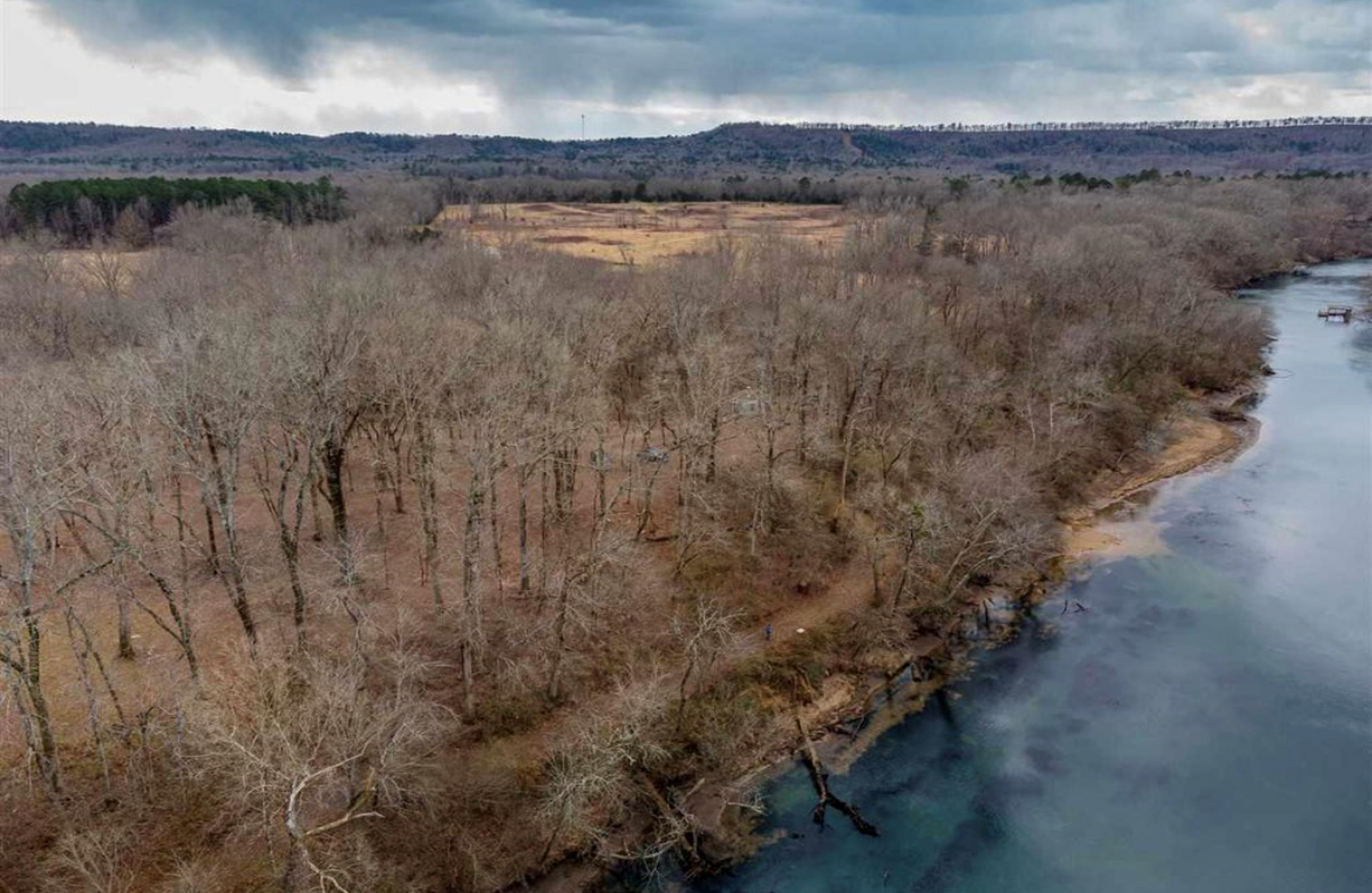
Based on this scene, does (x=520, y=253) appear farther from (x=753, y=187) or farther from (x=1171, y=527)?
(x=753, y=187)

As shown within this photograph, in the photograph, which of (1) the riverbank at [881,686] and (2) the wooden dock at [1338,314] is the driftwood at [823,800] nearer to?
(1) the riverbank at [881,686]

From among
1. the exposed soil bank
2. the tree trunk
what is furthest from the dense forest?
the exposed soil bank

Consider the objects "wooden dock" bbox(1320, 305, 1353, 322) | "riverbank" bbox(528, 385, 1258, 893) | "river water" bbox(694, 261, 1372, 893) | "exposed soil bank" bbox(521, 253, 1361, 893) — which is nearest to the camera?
"river water" bbox(694, 261, 1372, 893)

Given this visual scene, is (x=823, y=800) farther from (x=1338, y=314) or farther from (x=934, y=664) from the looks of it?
(x=1338, y=314)

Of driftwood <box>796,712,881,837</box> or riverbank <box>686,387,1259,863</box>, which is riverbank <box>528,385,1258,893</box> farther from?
driftwood <box>796,712,881,837</box>

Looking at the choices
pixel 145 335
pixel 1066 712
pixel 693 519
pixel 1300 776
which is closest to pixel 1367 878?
pixel 1300 776

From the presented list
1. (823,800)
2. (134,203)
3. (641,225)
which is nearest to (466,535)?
(823,800)

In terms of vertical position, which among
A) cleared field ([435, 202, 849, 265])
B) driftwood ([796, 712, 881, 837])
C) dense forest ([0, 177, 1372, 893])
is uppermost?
cleared field ([435, 202, 849, 265])
